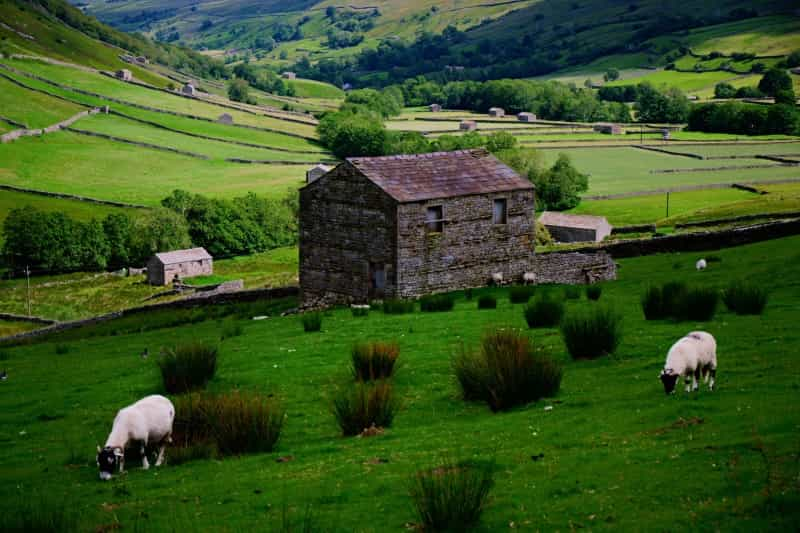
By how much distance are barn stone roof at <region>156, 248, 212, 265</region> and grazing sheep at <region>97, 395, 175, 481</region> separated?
227ft

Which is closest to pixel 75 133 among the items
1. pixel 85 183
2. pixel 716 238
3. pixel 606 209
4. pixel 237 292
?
pixel 85 183

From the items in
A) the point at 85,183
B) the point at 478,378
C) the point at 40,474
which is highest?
the point at 85,183

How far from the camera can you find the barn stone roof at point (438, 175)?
38344mm

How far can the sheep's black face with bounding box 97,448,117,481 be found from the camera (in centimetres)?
1494

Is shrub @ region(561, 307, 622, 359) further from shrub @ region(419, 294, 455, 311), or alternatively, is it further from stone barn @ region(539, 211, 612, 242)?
stone barn @ region(539, 211, 612, 242)

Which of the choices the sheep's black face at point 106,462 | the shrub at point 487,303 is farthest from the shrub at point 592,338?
the shrub at point 487,303

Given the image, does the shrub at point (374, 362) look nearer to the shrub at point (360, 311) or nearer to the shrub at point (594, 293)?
the shrub at point (594, 293)

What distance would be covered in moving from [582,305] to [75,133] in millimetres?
124035

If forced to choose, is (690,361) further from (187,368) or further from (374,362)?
(187,368)

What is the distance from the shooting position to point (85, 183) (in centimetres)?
11569

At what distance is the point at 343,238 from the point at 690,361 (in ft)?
81.2

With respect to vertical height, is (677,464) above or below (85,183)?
below

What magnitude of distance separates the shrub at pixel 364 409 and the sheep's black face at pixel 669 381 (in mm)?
4087

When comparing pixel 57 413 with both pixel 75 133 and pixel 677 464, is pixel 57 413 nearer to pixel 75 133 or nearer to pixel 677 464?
pixel 677 464
